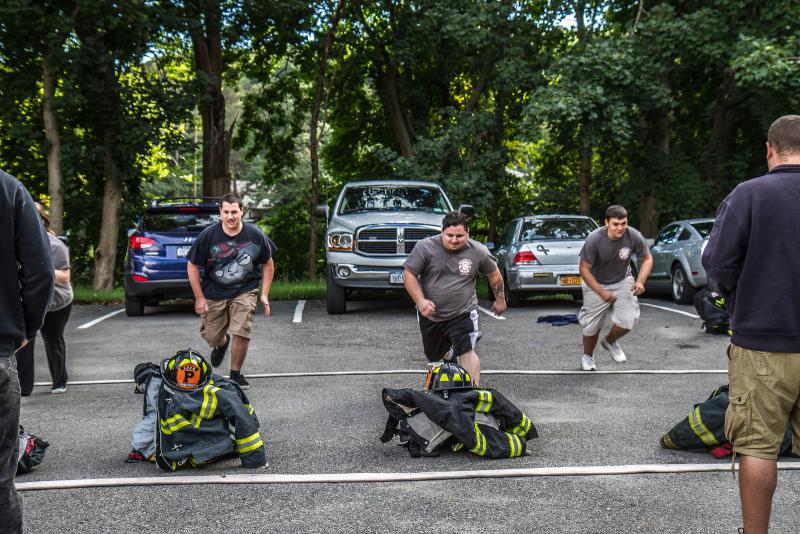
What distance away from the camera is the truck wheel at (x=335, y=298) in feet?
45.2

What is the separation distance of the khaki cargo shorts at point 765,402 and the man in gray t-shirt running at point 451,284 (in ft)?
11.1

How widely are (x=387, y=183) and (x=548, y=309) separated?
3.60 metres

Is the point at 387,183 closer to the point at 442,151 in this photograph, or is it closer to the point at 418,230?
the point at 418,230

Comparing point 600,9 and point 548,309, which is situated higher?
point 600,9

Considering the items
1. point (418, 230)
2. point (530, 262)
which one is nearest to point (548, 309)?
point (530, 262)

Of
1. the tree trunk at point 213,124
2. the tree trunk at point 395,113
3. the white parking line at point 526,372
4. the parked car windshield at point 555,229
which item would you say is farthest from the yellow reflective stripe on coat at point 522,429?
Answer: the tree trunk at point 395,113

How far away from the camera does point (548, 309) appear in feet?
49.2

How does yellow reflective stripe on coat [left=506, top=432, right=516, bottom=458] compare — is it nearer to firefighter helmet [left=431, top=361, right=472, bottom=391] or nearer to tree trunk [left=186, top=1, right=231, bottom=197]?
firefighter helmet [left=431, top=361, right=472, bottom=391]

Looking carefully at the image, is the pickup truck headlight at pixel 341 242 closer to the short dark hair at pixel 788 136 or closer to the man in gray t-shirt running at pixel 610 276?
the man in gray t-shirt running at pixel 610 276

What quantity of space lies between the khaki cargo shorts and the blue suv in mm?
11035

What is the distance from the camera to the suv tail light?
48.9ft

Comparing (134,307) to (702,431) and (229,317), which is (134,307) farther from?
(702,431)

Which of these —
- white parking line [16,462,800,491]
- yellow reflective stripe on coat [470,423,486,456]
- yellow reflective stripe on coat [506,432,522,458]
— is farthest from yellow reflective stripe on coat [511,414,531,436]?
white parking line [16,462,800,491]

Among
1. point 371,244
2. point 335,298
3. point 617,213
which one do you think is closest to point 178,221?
point 335,298
